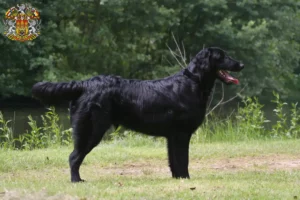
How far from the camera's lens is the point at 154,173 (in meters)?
8.77

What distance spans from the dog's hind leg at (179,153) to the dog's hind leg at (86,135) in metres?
0.86

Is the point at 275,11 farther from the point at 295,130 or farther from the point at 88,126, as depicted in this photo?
the point at 88,126

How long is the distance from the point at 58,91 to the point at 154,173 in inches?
79.3

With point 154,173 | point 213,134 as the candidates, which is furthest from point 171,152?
point 213,134

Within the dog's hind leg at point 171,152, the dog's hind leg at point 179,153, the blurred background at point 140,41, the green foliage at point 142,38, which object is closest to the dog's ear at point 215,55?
the dog's hind leg at point 179,153

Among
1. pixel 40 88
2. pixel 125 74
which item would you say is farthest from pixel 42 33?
pixel 40 88

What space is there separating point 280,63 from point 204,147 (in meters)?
20.3

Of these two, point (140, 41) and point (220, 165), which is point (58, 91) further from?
point (140, 41)

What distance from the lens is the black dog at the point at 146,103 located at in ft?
24.6

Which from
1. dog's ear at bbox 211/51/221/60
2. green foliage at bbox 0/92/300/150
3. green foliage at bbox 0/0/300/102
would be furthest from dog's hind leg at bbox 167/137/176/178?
green foliage at bbox 0/0/300/102

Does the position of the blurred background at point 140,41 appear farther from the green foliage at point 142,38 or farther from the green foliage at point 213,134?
the green foliage at point 213,134

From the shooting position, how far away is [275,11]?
29.5 meters

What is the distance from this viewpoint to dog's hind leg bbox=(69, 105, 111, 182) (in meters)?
7.50

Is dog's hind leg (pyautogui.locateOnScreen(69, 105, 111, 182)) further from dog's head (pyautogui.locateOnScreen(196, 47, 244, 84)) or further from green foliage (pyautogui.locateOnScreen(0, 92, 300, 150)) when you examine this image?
green foliage (pyautogui.locateOnScreen(0, 92, 300, 150))
